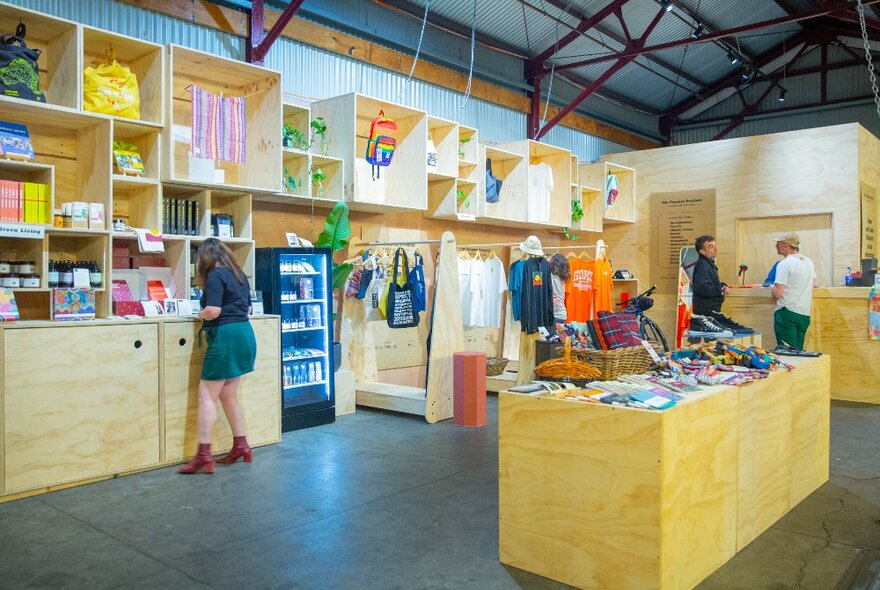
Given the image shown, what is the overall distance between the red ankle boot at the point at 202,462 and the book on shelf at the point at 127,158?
2002mm

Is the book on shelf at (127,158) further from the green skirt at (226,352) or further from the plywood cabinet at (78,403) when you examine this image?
the green skirt at (226,352)

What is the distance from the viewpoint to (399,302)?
6.81 m

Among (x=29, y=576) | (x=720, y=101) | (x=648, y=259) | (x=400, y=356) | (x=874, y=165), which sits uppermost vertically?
(x=720, y=101)

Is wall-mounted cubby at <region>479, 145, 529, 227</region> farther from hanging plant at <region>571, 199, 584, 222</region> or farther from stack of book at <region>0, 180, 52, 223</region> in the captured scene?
stack of book at <region>0, 180, 52, 223</region>

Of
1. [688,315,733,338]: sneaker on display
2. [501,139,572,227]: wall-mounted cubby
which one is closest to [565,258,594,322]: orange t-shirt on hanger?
[501,139,572,227]: wall-mounted cubby

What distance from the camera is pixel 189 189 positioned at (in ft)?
17.7

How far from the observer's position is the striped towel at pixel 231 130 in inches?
219

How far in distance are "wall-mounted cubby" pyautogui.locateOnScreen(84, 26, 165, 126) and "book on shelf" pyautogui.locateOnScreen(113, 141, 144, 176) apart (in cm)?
22

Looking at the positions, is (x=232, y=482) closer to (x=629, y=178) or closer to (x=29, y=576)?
(x=29, y=576)

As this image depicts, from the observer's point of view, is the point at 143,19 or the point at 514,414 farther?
the point at 143,19

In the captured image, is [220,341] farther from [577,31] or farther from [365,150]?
[577,31]

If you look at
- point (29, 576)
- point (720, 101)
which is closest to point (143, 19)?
point (29, 576)

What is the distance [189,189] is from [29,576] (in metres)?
3.07

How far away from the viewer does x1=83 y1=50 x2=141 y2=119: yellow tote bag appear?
4.82m
